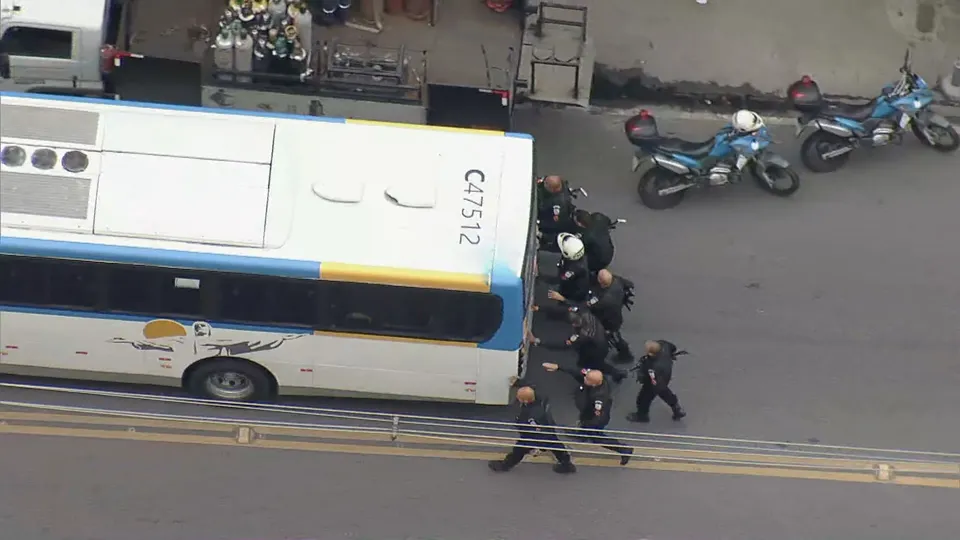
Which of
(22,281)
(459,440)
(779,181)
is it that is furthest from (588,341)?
(22,281)

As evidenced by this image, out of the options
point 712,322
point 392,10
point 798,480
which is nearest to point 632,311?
point 712,322

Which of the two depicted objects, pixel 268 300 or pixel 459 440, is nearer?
pixel 268 300

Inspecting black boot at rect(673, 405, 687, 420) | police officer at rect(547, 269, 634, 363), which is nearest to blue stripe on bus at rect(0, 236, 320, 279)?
police officer at rect(547, 269, 634, 363)

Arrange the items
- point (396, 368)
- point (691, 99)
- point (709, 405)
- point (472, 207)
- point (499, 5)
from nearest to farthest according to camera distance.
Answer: point (472, 207), point (396, 368), point (709, 405), point (499, 5), point (691, 99)

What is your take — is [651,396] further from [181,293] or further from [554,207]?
[181,293]

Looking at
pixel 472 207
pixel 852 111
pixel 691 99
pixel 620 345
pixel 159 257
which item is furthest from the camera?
pixel 691 99

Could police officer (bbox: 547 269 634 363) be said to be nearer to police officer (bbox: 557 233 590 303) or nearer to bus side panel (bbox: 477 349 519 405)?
police officer (bbox: 557 233 590 303)

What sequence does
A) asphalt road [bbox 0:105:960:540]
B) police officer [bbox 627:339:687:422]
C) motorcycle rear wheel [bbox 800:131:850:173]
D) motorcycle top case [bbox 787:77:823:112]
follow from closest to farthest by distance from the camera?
asphalt road [bbox 0:105:960:540] → police officer [bbox 627:339:687:422] → motorcycle top case [bbox 787:77:823:112] → motorcycle rear wheel [bbox 800:131:850:173]
